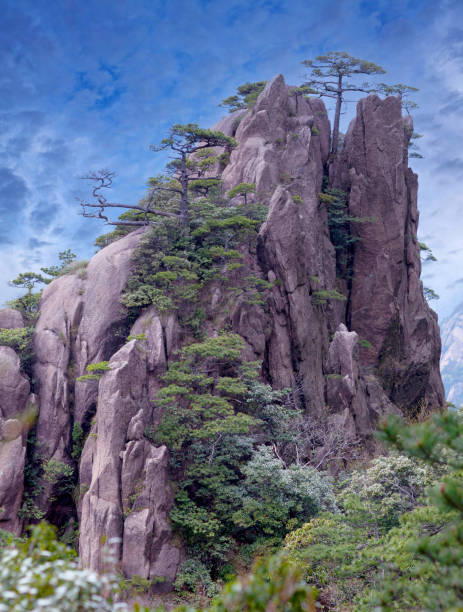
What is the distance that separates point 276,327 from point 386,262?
13.2m

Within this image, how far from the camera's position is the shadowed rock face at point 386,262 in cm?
3272

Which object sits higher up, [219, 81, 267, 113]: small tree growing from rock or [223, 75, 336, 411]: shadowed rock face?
[219, 81, 267, 113]: small tree growing from rock

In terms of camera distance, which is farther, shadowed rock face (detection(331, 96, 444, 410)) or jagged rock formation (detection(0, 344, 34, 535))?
shadowed rock face (detection(331, 96, 444, 410))

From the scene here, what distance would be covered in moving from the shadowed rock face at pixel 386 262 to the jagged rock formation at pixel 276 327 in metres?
0.10

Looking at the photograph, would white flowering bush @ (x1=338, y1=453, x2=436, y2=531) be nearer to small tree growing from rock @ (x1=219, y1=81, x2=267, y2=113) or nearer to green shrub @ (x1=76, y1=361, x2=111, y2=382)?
green shrub @ (x1=76, y1=361, x2=111, y2=382)

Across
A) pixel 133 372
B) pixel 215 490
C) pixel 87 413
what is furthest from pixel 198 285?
pixel 215 490

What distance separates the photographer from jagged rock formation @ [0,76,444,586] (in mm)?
16484

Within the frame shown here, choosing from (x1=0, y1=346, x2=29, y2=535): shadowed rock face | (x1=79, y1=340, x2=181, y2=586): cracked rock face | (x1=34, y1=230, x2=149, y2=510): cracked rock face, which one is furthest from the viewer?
(x1=34, y1=230, x2=149, y2=510): cracked rock face

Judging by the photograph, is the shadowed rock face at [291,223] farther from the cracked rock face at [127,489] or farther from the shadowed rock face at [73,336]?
the cracked rock face at [127,489]

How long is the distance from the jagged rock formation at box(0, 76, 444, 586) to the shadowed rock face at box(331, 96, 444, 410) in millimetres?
97

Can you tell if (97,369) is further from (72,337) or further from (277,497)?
(277,497)

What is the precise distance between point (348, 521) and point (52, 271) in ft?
66.5

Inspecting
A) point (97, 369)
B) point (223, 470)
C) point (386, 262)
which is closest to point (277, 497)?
point (223, 470)

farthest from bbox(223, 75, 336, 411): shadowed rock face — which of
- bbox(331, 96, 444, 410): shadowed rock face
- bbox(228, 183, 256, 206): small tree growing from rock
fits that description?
bbox(331, 96, 444, 410): shadowed rock face
